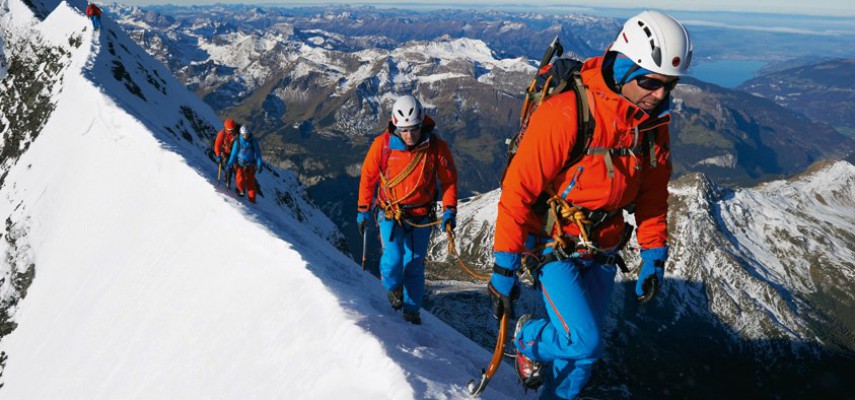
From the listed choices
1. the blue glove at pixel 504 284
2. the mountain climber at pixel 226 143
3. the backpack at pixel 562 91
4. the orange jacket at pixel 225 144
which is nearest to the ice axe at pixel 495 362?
the blue glove at pixel 504 284

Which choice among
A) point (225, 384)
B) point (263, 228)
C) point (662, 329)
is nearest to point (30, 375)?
point (263, 228)

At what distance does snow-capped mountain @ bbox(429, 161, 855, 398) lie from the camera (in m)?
121

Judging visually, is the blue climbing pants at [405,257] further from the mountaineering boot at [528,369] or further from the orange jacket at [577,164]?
the orange jacket at [577,164]

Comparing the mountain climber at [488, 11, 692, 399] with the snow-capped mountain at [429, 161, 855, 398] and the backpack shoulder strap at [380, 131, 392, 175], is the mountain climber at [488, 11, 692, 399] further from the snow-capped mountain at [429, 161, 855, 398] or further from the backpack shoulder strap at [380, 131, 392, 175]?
the snow-capped mountain at [429, 161, 855, 398]

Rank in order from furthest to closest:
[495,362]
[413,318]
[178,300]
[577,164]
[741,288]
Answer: [741,288], [178,300], [413,318], [495,362], [577,164]

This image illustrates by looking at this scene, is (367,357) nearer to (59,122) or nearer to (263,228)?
(263,228)

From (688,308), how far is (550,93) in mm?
166586

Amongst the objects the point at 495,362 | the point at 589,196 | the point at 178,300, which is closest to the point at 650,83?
the point at 589,196

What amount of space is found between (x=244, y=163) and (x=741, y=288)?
175 meters

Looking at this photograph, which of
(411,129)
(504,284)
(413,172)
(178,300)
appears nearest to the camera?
(504,284)

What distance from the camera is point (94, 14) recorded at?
5094cm

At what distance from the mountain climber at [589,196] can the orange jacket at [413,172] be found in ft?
14.9

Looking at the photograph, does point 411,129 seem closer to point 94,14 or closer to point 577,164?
point 577,164

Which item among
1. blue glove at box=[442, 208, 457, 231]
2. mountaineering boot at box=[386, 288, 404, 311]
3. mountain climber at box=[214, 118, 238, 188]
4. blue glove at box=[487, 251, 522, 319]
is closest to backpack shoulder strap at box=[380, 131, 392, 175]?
blue glove at box=[442, 208, 457, 231]
